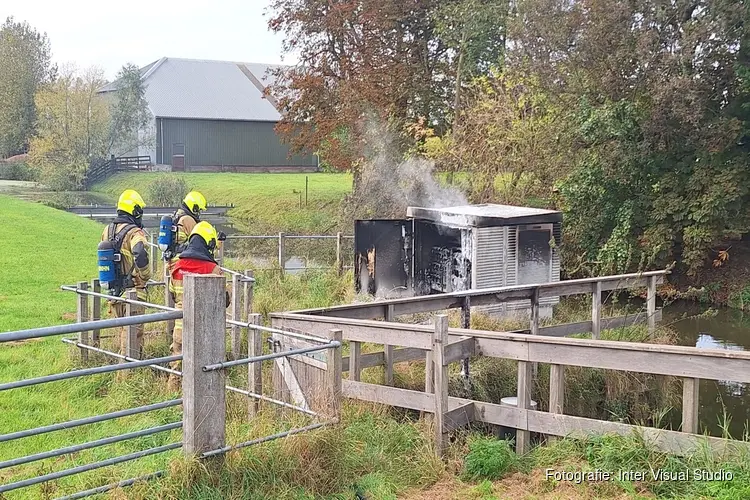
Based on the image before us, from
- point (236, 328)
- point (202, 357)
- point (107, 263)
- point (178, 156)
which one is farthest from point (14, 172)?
point (202, 357)

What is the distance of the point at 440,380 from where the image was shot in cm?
611

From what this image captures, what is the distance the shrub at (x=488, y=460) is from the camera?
564cm

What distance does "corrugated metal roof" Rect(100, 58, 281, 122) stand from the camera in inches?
2226

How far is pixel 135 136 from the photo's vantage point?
54.0m

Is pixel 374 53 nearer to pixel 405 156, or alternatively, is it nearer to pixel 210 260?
pixel 405 156

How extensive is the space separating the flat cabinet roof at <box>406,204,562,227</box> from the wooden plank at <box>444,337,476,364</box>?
5.94 metres

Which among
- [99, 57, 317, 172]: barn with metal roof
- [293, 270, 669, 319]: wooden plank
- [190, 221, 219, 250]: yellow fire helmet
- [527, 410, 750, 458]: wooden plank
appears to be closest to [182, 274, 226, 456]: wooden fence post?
[527, 410, 750, 458]: wooden plank

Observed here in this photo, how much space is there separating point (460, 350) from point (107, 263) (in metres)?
4.58

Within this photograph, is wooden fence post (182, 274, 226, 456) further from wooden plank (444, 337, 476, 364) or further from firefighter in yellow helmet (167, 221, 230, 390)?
firefighter in yellow helmet (167, 221, 230, 390)

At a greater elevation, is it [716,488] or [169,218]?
[169,218]

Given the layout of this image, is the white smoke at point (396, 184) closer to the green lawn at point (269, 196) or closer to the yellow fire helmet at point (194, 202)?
the green lawn at point (269, 196)

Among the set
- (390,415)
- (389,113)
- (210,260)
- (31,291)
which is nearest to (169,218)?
(210,260)

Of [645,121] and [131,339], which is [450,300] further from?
[645,121]

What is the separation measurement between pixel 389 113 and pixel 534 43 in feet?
21.0
